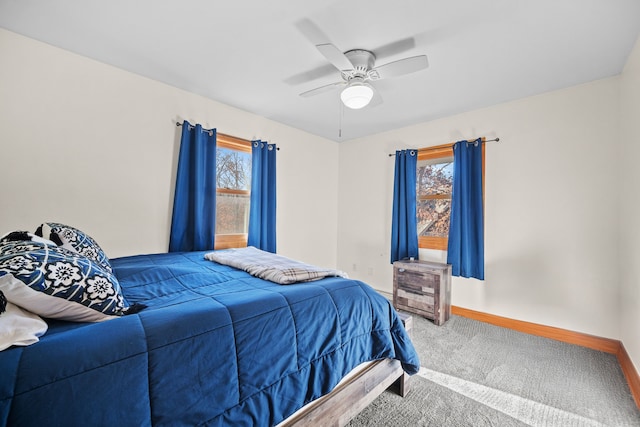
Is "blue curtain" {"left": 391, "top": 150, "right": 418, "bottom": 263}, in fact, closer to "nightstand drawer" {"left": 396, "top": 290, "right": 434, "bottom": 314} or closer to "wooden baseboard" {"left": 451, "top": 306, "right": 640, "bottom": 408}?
"nightstand drawer" {"left": 396, "top": 290, "right": 434, "bottom": 314}

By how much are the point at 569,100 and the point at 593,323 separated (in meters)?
2.05

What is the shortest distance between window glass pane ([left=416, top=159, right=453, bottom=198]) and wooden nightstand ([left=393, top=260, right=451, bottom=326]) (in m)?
0.93

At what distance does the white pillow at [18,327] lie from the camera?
72 centimetres

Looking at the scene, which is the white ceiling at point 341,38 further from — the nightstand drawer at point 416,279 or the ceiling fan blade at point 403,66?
the nightstand drawer at point 416,279

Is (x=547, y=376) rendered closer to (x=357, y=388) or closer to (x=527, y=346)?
(x=527, y=346)

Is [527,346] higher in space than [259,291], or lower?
lower

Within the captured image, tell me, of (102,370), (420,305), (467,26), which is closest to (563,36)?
(467,26)

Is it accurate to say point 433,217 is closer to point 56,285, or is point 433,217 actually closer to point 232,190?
point 232,190

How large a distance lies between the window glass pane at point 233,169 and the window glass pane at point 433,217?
226 cm

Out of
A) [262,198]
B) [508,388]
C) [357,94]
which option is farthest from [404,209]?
[508,388]

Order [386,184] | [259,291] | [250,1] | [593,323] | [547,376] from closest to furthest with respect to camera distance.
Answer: [259,291]
[250,1]
[547,376]
[593,323]
[386,184]

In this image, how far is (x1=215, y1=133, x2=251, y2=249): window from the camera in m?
3.17

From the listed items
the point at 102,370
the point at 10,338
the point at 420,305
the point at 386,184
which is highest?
the point at 386,184

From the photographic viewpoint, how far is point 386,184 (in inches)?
155
